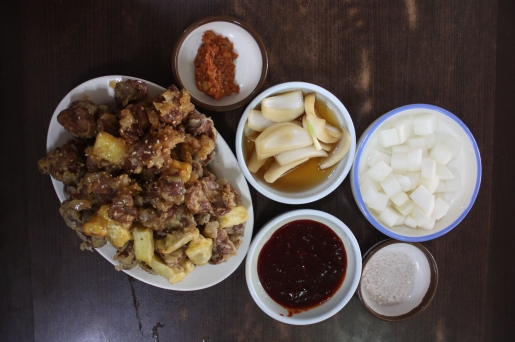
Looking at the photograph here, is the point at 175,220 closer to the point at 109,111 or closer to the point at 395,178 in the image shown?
the point at 109,111

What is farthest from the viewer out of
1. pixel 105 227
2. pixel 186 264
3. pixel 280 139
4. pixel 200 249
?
pixel 280 139

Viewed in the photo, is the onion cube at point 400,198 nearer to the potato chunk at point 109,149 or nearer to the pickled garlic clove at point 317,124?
the pickled garlic clove at point 317,124

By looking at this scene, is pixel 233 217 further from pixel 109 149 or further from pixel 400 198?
pixel 400 198

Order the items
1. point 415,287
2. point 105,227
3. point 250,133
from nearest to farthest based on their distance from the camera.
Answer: point 105,227 → point 250,133 → point 415,287

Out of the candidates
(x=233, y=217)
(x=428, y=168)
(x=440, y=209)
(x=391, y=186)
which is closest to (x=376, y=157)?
(x=391, y=186)

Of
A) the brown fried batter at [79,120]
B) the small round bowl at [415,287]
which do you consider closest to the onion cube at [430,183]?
the small round bowl at [415,287]

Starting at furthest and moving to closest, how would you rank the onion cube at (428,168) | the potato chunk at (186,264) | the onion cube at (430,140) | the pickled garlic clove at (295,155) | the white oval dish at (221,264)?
the onion cube at (430,140) < the onion cube at (428,168) < the pickled garlic clove at (295,155) < the white oval dish at (221,264) < the potato chunk at (186,264)
